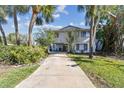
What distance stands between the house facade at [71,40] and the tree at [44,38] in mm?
2173

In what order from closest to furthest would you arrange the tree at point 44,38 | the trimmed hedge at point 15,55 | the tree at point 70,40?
the trimmed hedge at point 15,55 < the tree at point 44,38 < the tree at point 70,40

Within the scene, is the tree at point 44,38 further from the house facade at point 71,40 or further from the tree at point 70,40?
the tree at point 70,40

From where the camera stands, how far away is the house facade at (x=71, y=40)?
3734 cm

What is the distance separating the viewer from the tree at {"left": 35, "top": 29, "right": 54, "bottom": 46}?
33375 mm

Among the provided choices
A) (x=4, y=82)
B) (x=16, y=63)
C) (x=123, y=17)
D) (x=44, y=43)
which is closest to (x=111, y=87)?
(x=4, y=82)

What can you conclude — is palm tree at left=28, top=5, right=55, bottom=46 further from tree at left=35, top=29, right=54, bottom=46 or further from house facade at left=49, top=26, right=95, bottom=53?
house facade at left=49, top=26, right=95, bottom=53

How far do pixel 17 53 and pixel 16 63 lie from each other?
0.62 metres

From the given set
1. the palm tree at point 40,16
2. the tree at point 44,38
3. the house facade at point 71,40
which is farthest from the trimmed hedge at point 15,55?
→ the house facade at point 71,40

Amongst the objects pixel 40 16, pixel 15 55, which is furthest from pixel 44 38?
pixel 15 55

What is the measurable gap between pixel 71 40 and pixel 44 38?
4932 mm

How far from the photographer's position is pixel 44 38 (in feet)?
110

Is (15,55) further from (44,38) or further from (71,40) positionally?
(71,40)

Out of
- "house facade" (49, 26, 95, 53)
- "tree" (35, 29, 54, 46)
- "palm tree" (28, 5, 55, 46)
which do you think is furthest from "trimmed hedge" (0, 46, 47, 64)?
"house facade" (49, 26, 95, 53)

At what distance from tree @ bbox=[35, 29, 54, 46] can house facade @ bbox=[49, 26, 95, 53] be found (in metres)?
2.17
